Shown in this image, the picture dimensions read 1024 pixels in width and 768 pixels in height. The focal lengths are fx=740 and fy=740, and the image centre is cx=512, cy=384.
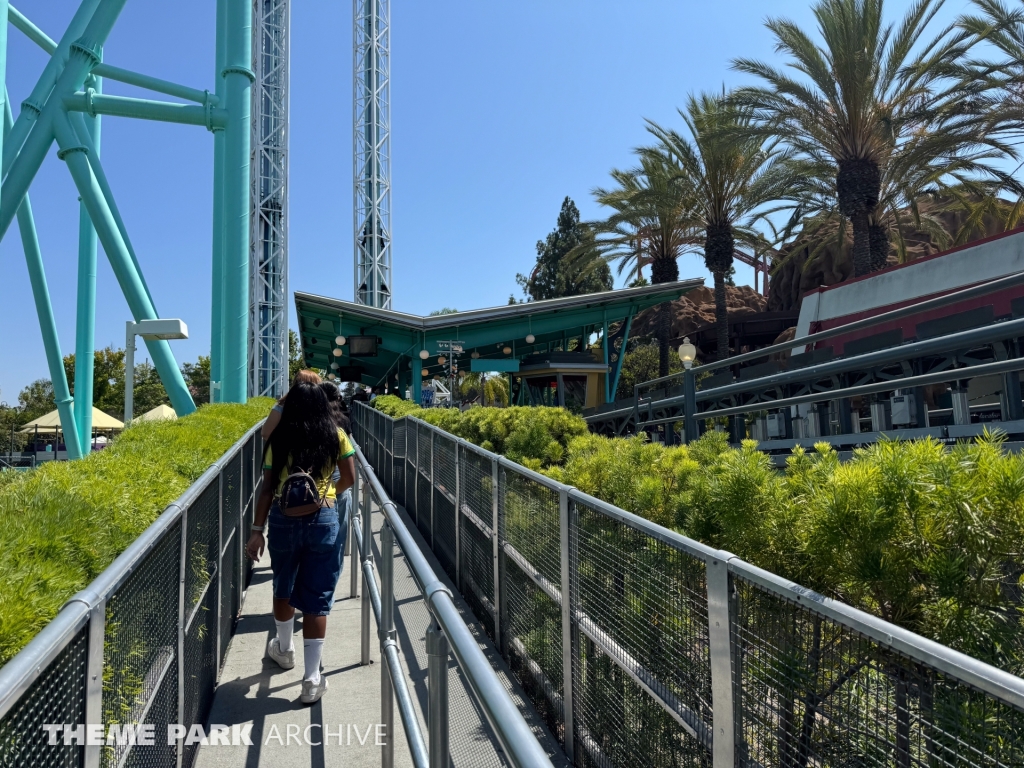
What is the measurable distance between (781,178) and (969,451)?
22.1 m

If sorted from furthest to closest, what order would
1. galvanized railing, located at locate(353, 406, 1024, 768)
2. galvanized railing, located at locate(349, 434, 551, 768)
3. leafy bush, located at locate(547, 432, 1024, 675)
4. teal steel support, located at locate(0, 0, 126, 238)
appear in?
teal steel support, located at locate(0, 0, 126, 238), leafy bush, located at locate(547, 432, 1024, 675), galvanized railing, located at locate(353, 406, 1024, 768), galvanized railing, located at locate(349, 434, 551, 768)

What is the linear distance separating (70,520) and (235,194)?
42.4 feet

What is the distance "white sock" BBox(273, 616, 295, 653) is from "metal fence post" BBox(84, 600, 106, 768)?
2.69 m

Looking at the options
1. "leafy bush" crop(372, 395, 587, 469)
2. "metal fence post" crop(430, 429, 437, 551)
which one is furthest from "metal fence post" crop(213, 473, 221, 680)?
"metal fence post" crop(430, 429, 437, 551)

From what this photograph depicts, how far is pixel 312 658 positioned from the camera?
4.09 meters

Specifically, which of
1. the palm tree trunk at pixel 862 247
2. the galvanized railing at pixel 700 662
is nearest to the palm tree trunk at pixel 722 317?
the palm tree trunk at pixel 862 247

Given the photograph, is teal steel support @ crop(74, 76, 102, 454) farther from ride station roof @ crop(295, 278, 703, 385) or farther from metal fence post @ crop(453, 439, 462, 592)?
metal fence post @ crop(453, 439, 462, 592)

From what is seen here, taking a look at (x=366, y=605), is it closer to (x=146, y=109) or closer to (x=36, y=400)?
(x=146, y=109)

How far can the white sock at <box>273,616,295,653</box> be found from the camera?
4.47 m

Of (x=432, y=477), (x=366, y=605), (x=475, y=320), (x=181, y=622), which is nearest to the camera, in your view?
(x=181, y=622)

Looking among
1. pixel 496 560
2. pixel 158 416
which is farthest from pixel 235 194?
pixel 496 560

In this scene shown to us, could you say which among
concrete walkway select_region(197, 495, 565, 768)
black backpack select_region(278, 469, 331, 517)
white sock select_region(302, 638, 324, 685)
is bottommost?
concrete walkway select_region(197, 495, 565, 768)

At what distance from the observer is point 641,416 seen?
1390 centimetres

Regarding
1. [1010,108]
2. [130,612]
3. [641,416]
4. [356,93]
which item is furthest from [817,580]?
[356,93]
